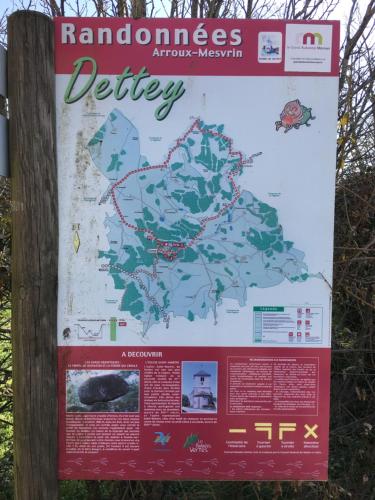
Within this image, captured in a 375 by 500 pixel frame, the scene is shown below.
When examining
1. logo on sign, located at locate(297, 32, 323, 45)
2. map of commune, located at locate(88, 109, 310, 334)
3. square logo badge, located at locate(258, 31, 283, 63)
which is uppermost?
logo on sign, located at locate(297, 32, 323, 45)

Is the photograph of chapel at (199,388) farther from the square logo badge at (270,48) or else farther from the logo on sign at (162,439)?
the square logo badge at (270,48)

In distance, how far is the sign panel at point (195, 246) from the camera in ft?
6.48

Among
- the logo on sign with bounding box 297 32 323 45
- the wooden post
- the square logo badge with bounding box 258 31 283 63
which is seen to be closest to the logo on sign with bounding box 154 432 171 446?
the wooden post

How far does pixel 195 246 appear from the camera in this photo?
2025 mm

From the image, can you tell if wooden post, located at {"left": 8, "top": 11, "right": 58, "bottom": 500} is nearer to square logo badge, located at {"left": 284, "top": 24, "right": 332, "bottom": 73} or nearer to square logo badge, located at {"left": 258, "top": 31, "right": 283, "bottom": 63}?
square logo badge, located at {"left": 258, "top": 31, "right": 283, "bottom": 63}

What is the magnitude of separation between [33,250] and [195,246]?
751 millimetres

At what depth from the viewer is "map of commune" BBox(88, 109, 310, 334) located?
2010 millimetres

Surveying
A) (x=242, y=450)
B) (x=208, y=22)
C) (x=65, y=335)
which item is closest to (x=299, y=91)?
(x=208, y=22)

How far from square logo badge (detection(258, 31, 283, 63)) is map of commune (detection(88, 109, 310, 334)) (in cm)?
41

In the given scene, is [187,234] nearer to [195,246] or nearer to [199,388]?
[195,246]

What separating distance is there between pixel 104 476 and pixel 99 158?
151 cm

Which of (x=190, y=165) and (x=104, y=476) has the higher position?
(x=190, y=165)

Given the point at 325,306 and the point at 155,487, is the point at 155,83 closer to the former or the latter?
the point at 325,306

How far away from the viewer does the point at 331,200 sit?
2.01 meters
